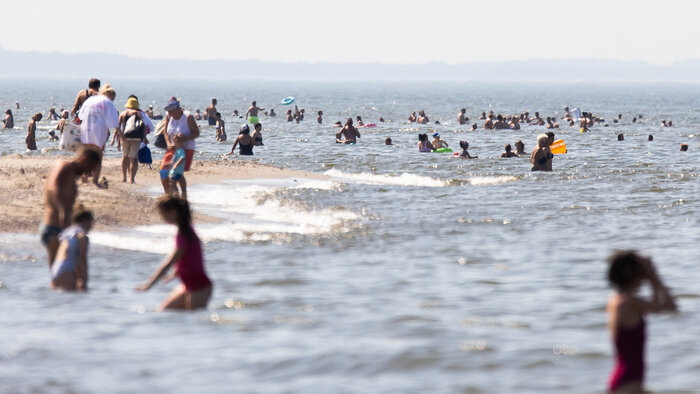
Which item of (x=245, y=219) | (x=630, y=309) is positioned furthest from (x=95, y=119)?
(x=630, y=309)

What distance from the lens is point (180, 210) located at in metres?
9.14

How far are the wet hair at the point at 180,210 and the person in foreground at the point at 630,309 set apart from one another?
423 centimetres

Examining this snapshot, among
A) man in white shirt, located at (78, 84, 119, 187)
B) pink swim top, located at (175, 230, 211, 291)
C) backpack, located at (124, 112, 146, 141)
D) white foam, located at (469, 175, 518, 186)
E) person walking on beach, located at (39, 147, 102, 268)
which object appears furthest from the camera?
white foam, located at (469, 175, 518, 186)

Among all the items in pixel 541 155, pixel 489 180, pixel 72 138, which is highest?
pixel 72 138

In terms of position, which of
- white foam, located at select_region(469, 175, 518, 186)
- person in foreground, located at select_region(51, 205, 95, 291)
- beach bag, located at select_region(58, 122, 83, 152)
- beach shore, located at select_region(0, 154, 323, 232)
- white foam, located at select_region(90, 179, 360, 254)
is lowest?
white foam, located at select_region(469, 175, 518, 186)

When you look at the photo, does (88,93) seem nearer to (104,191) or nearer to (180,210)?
(104,191)

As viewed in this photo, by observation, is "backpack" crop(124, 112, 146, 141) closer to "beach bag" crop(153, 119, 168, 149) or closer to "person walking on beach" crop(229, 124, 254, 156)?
"beach bag" crop(153, 119, 168, 149)

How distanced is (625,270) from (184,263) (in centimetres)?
449

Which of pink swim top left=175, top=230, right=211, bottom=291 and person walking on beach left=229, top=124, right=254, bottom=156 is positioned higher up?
pink swim top left=175, top=230, right=211, bottom=291

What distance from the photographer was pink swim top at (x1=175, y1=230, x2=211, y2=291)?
30.3 ft

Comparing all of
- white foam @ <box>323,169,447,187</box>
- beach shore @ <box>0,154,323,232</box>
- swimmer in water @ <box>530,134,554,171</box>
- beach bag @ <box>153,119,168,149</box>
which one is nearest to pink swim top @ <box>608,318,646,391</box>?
beach shore @ <box>0,154,323,232</box>

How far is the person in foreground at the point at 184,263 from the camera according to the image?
9.14 meters

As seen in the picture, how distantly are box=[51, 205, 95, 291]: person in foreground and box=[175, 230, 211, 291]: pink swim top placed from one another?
1.07 metres

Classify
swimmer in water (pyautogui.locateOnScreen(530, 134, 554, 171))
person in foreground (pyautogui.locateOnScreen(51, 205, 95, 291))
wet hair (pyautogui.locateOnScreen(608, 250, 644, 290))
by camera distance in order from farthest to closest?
swimmer in water (pyautogui.locateOnScreen(530, 134, 554, 171)) < person in foreground (pyautogui.locateOnScreen(51, 205, 95, 291)) < wet hair (pyautogui.locateOnScreen(608, 250, 644, 290))
